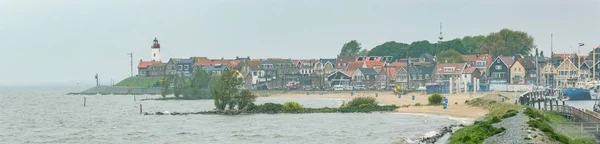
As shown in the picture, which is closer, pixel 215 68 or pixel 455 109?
pixel 455 109

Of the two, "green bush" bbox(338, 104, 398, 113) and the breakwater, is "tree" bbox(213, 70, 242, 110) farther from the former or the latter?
the breakwater

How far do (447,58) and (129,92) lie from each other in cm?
5632

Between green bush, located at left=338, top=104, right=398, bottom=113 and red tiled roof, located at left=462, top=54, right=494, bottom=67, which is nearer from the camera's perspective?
green bush, located at left=338, top=104, right=398, bottom=113

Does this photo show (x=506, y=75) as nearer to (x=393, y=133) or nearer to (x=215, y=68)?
(x=215, y=68)

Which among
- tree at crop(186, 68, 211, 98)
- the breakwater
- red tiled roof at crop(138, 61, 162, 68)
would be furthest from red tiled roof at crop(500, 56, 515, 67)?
red tiled roof at crop(138, 61, 162, 68)

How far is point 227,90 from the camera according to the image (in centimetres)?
7325

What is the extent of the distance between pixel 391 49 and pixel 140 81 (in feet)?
167

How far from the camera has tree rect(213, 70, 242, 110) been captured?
240ft

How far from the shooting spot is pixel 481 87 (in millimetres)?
117062

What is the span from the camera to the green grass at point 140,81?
16312 centimetres

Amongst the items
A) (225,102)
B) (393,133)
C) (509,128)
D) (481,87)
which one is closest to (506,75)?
(481,87)

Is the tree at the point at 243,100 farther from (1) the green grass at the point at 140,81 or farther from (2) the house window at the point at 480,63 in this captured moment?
(1) the green grass at the point at 140,81

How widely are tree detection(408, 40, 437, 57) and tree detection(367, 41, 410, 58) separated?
160 cm

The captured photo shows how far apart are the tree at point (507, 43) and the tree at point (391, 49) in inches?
704
